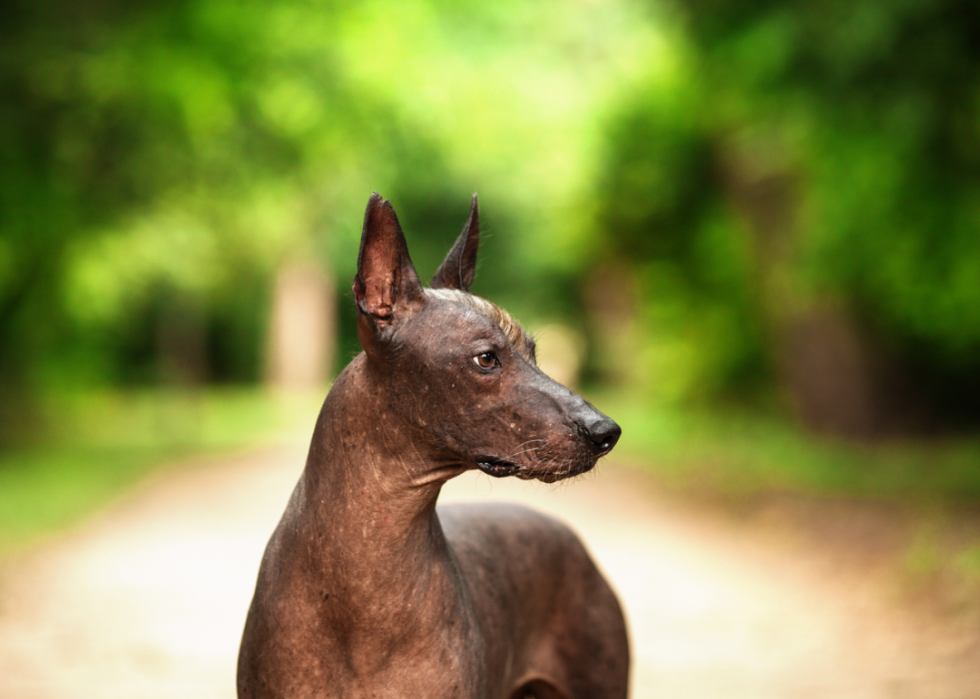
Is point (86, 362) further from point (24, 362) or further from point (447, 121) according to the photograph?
point (447, 121)

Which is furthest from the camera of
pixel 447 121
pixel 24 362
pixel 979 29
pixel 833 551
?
pixel 447 121

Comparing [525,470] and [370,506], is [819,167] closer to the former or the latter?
[525,470]

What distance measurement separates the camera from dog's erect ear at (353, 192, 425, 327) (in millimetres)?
2326

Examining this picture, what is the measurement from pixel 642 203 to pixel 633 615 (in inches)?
471

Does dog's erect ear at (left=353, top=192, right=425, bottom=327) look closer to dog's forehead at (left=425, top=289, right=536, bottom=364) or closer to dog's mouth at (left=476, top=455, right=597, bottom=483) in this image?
dog's forehead at (left=425, top=289, right=536, bottom=364)

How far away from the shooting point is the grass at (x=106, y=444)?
33.6 ft

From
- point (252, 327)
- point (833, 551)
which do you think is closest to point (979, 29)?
point (833, 551)

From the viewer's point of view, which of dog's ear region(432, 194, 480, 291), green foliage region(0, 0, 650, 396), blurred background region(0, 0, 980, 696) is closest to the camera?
dog's ear region(432, 194, 480, 291)

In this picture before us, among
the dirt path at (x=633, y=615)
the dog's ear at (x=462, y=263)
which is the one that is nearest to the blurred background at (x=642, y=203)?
the dog's ear at (x=462, y=263)

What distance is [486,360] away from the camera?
7.82 feet

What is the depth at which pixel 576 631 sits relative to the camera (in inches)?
127

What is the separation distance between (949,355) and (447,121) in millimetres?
11227

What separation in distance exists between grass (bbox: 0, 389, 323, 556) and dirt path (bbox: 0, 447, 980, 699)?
0.79m

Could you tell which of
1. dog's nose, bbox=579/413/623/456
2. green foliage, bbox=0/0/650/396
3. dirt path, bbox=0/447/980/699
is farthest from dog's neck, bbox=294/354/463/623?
green foliage, bbox=0/0/650/396
